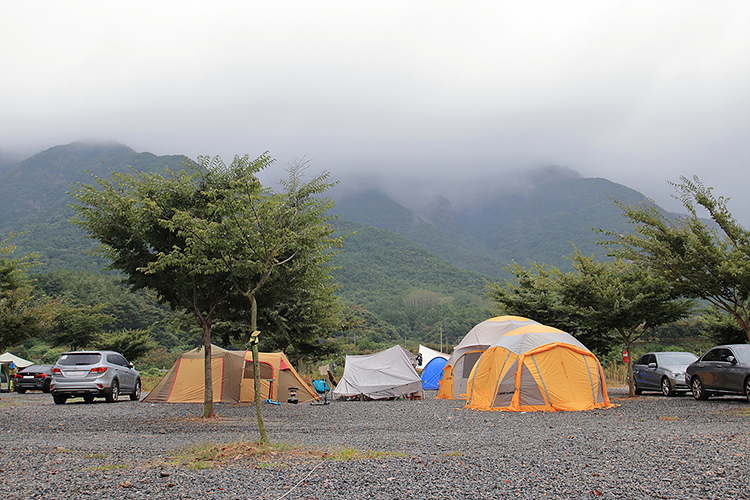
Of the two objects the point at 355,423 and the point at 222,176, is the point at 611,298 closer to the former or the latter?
the point at 355,423

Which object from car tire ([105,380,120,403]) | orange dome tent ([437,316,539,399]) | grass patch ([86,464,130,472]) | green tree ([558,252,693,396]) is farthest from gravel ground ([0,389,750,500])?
orange dome tent ([437,316,539,399])

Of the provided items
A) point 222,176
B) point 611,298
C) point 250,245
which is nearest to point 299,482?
point 250,245

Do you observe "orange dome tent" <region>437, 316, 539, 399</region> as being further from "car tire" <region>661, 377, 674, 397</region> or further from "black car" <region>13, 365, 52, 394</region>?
"black car" <region>13, 365, 52, 394</region>

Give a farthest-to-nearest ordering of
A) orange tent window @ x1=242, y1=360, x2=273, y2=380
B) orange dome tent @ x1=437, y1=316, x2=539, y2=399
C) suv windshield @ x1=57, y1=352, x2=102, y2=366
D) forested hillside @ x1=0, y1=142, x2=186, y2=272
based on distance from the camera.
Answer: forested hillside @ x1=0, y1=142, x2=186, y2=272 → orange dome tent @ x1=437, y1=316, x2=539, y2=399 → orange tent window @ x1=242, y1=360, x2=273, y2=380 → suv windshield @ x1=57, y1=352, x2=102, y2=366

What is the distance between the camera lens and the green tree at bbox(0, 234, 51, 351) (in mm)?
19844

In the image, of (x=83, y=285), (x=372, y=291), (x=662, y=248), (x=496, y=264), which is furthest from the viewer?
(x=496, y=264)

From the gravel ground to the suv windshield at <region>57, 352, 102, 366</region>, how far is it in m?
5.35

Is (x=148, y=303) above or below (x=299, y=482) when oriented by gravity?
above

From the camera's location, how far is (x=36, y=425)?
11469 millimetres

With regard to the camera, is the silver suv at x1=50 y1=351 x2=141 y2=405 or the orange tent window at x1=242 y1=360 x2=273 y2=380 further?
the orange tent window at x1=242 y1=360 x2=273 y2=380

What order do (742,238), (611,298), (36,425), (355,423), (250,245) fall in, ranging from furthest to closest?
(611,298)
(742,238)
(355,423)
(36,425)
(250,245)

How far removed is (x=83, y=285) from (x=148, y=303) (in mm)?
8678

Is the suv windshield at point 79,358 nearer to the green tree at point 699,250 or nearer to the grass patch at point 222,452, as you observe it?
the grass patch at point 222,452

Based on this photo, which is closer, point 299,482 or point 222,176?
point 299,482
